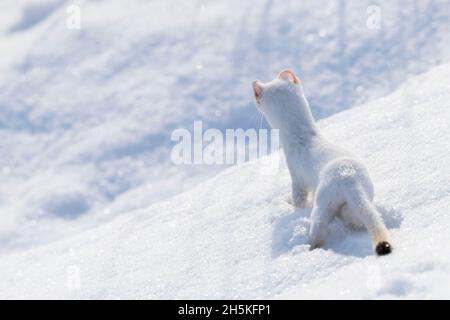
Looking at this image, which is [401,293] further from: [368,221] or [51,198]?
[51,198]

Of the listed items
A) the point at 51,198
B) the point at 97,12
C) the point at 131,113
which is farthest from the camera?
the point at 97,12

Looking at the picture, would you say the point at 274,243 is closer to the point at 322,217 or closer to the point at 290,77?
the point at 322,217

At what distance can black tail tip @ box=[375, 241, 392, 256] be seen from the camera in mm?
3254

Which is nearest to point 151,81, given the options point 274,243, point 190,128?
point 190,128

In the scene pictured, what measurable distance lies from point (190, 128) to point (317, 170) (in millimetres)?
6899

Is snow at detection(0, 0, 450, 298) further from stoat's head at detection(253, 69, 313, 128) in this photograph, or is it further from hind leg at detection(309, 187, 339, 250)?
stoat's head at detection(253, 69, 313, 128)

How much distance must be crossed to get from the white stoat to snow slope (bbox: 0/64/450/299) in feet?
0.28

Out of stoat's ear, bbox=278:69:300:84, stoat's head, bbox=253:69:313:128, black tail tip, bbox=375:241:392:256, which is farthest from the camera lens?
stoat's ear, bbox=278:69:300:84

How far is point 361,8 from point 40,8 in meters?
6.27

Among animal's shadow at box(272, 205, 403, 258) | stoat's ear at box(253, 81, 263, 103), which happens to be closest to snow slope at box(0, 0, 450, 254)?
stoat's ear at box(253, 81, 263, 103)

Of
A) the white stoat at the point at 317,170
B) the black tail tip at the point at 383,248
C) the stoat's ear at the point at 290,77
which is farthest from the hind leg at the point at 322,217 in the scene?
the stoat's ear at the point at 290,77

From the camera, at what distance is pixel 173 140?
1091cm

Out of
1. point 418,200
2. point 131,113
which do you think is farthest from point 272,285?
point 131,113

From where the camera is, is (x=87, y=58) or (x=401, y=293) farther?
(x=87, y=58)
